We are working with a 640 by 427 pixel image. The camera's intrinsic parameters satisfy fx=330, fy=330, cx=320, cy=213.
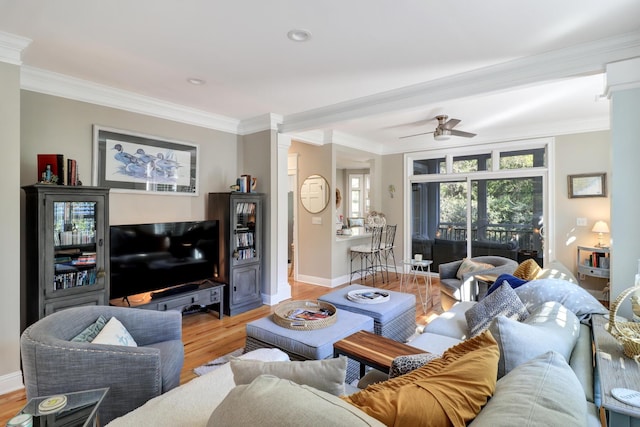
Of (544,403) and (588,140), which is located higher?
(588,140)

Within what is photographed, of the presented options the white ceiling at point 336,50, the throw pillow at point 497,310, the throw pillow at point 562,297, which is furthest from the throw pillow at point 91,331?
the throw pillow at point 562,297

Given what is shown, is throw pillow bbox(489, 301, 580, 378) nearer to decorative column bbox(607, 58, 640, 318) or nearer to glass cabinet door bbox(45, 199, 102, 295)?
decorative column bbox(607, 58, 640, 318)

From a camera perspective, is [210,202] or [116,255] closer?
[116,255]

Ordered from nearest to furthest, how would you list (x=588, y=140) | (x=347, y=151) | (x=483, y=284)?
(x=483, y=284) < (x=588, y=140) < (x=347, y=151)

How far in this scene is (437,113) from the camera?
4207 millimetres

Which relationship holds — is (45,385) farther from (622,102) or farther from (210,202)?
(622,102)

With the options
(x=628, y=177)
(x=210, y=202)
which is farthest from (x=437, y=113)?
(x=210, y=202)

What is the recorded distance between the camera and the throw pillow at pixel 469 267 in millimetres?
3760

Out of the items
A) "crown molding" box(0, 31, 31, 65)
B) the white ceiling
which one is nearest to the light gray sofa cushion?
the white ceiling

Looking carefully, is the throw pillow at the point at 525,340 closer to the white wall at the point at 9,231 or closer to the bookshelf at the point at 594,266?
the white wall at the point at 9,231

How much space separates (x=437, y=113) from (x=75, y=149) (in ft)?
13.3

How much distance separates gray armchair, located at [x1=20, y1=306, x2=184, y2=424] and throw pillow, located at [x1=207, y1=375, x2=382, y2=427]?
3.53 ft

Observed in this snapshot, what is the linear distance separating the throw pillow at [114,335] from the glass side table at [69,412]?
0.55m

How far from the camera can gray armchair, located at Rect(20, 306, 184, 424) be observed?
1603 mm
